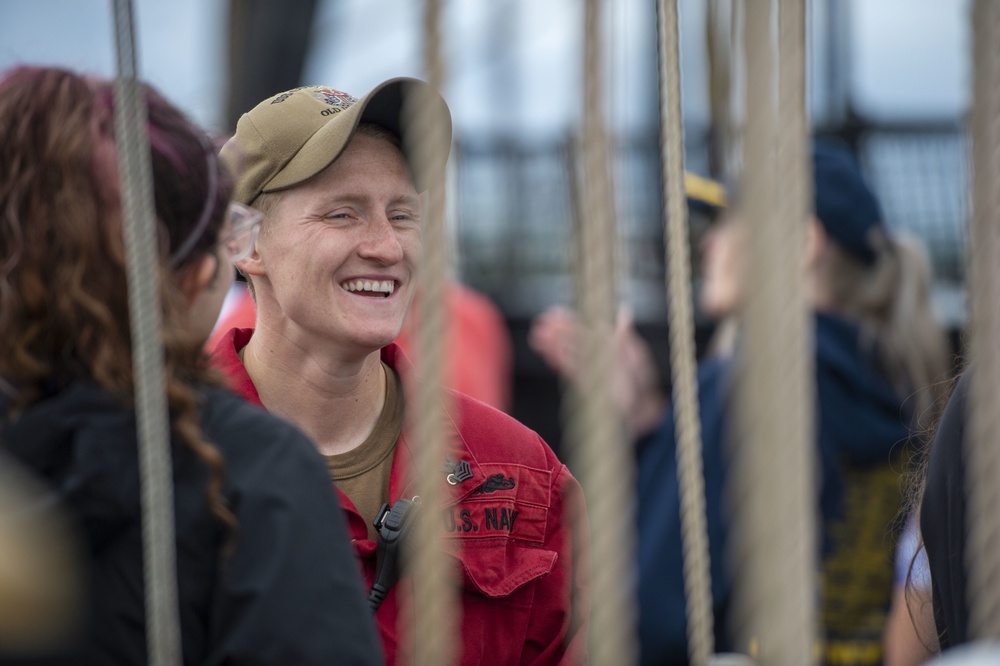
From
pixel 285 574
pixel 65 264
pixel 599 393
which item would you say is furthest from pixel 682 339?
pixel 65 264

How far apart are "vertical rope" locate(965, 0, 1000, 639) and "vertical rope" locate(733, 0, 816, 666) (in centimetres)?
11

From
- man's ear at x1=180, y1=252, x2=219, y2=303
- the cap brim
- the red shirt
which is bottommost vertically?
the red shirt

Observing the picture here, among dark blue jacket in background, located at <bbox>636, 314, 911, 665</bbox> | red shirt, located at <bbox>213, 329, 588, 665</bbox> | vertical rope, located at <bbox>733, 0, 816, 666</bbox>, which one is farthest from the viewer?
dark blue jacket in background, located at <bbox>636, 314, 911, 665</bbox>

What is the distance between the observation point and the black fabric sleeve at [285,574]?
869 millimetres

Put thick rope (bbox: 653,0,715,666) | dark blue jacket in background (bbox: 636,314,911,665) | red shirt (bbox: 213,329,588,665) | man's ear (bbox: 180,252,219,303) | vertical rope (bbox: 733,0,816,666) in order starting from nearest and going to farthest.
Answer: vertical rope (bbox: 733,0,816,666)
thick rope (bbox: 653,0,715,666)
man's ear (bbox: 180,252,219,303)
red shirt (bbox: 213,329,588,665)
dark blue jacket in background (bbox: 636,314,911,665)

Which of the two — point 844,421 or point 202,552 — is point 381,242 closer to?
point 202,552

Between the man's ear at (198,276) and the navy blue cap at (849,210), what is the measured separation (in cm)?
159

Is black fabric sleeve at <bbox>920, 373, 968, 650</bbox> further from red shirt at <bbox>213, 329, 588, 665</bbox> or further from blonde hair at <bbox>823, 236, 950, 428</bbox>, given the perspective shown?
blonde hair at <bbox>823, 236, 950, 428</bbox>

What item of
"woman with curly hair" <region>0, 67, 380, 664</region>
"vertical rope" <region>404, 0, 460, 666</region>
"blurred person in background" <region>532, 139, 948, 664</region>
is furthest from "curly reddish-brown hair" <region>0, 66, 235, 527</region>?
"blurred person in background" <region>532, 139, 948, 664</region>

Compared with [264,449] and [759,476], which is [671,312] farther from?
[264,449]

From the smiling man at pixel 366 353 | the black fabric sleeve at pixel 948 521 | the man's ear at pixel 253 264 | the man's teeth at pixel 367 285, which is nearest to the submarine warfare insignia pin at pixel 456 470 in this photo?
the smiling man at pixel 366 353

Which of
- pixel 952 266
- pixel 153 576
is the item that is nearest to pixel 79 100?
pixel 153 576

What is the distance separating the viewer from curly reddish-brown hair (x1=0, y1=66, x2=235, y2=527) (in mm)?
920

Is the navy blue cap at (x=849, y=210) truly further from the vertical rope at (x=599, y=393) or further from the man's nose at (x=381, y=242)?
the vertical rope at (x=599, y=393)
